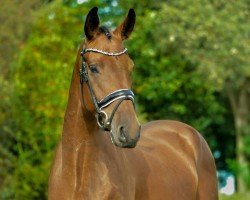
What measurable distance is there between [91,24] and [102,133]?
85 cm

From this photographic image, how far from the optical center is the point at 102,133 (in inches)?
271

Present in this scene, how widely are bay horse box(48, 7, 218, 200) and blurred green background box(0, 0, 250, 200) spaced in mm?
9534

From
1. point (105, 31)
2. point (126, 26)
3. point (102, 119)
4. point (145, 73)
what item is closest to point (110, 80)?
point (102, 119)

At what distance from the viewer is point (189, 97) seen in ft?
93.6

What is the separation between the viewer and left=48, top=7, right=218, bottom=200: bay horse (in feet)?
20.8

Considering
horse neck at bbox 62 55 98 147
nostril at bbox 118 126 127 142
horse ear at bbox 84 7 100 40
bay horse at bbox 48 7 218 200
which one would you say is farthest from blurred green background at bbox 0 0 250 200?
nostril at bbox 118 126 127 142

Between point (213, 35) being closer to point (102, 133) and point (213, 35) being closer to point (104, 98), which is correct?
point (102, 133)

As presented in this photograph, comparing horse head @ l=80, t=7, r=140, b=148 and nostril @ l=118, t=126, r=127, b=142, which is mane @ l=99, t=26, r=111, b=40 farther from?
nostril @ l=118, t=126, r=127, b=142

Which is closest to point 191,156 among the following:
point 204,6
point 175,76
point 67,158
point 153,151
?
point 153,151

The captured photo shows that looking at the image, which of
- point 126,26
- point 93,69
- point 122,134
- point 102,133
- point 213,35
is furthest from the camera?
Answer: point 213,35

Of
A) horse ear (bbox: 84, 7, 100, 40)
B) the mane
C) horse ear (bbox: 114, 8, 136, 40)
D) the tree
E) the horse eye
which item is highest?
horse ear (bbox: 84, 7, 100, 40)

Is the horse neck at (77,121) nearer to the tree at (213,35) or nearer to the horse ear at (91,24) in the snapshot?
the horse ear at (91,24)

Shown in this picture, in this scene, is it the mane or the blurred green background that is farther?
the blurred green background

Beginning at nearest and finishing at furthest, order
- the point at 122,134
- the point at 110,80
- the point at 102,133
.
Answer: the point at 122,134
the point at 110,80
the point at 102,133
